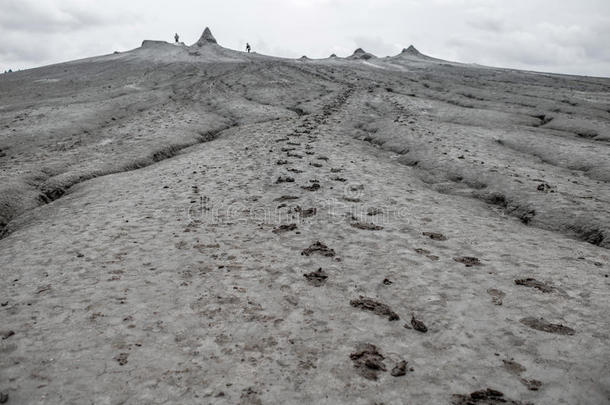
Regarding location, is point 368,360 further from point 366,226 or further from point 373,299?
point 366,226

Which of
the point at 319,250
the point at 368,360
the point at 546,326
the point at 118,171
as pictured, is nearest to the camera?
the point at 368,360

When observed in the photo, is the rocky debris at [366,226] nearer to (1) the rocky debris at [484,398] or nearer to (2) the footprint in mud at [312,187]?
(2) the footprint in mud at [312,187]

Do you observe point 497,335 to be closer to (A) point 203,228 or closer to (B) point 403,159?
(A) point 203,228

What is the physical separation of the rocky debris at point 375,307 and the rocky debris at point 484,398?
73.4 inches

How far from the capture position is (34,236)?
10461 mm

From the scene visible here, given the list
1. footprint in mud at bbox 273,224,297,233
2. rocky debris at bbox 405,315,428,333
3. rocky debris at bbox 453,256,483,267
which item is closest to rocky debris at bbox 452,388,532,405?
rocky debris at bbox 405,315,428,333

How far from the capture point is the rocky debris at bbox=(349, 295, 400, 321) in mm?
6932

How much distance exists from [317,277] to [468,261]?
3409 millimetres

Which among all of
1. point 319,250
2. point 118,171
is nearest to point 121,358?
point 319,250

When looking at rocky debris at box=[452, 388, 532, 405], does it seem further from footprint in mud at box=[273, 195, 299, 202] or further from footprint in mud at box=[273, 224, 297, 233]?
footprint in mud at box=[273, 195, 299, 202]

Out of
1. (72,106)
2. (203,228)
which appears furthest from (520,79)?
(203,228)

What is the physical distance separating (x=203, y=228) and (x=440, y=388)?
286 inches

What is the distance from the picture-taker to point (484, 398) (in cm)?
508

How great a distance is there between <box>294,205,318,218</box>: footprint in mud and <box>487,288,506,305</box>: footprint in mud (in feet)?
17.4
